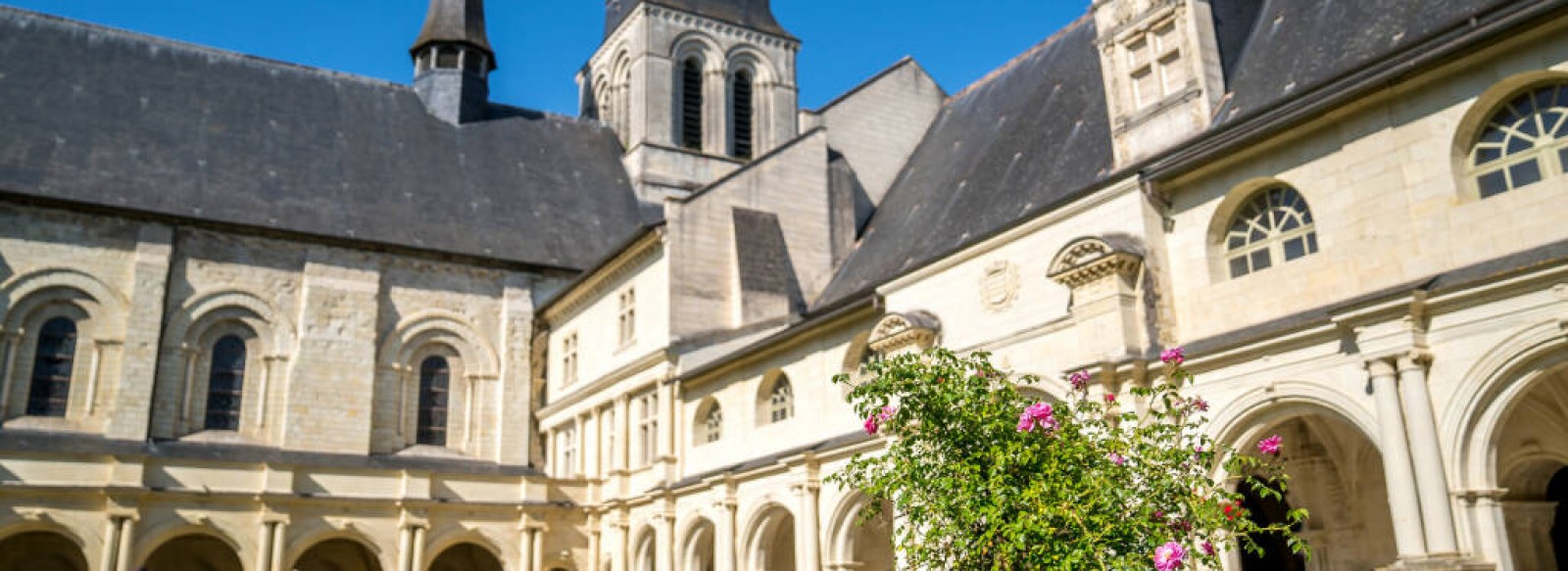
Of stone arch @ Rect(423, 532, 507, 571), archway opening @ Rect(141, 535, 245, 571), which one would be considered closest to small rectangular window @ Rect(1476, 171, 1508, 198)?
stone arch @ Rect(423, 532, 507, 571)

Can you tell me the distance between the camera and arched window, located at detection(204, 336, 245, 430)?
97.3ft

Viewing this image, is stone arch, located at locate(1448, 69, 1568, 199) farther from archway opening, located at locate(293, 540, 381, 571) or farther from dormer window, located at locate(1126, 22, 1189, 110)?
archway opening, located at locate(293, 540, 381, 571)

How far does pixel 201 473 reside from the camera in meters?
26.6

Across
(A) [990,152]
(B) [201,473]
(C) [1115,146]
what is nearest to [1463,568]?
(C) [1115,146]

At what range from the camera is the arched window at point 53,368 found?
2800 cm

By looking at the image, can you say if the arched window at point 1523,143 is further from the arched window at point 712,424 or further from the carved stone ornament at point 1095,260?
the arched window at point 712,424

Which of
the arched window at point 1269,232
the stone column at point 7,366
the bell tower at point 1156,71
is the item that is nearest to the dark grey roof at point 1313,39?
the bell tower at point 1156,71

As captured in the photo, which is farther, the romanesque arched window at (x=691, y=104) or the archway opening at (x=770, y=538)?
the romanesque arched window at (x=691, y=104)

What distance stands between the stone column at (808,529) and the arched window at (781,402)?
2043 millimetres

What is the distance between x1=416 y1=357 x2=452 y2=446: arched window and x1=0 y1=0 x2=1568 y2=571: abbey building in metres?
0.11

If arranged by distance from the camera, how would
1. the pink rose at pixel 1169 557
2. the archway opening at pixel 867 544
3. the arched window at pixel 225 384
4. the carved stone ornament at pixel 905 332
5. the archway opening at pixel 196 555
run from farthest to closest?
1. the arched window at pixel 225 384
2. the archway opening at pixel 196 555
3. the archway opening at pixel 867 544
4. the carved stone ornament at pixel 905 332
5. the pink rose at pixel 1169 557

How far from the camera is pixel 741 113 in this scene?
40.1 metres

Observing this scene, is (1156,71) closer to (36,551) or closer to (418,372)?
(418,372)

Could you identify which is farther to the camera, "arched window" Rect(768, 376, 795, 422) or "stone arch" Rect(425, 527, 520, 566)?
"stone arch" Rect(425, 527, 520, 566)
